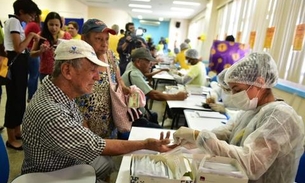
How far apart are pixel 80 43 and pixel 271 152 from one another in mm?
1015

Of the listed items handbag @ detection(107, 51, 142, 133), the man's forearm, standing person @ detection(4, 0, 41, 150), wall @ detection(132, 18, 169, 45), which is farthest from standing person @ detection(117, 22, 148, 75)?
wall @ detection(132, 18, 169, 45)

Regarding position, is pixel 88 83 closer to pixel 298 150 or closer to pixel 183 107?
pixel 298 150

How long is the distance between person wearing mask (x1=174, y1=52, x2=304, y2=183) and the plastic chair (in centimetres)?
50

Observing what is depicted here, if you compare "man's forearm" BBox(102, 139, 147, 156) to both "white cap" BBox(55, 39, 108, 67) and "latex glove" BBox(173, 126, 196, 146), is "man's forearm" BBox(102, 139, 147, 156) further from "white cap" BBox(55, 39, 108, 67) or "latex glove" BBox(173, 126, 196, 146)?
"white cap" BBox(55, 39, 108, 67)

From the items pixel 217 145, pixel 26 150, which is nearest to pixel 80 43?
pixel 26 150

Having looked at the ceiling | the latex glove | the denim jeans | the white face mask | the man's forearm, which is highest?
the ceiling

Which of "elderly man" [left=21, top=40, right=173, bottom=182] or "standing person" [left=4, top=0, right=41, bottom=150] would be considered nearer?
"elderly man" [left=21, top=40, right=173, bottom=182]

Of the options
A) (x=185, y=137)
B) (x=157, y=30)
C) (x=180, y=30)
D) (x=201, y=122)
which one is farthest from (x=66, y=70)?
(x=157, y=30)

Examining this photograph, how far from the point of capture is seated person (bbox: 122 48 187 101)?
2.45 meters

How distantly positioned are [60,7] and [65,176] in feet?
29.4

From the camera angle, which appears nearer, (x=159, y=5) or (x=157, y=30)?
(x=159, y=5)

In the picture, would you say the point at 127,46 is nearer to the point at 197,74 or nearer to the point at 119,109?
the point at 197,74

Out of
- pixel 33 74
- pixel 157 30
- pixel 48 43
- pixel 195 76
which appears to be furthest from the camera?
pixel 157 30

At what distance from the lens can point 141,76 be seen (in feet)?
8.07
